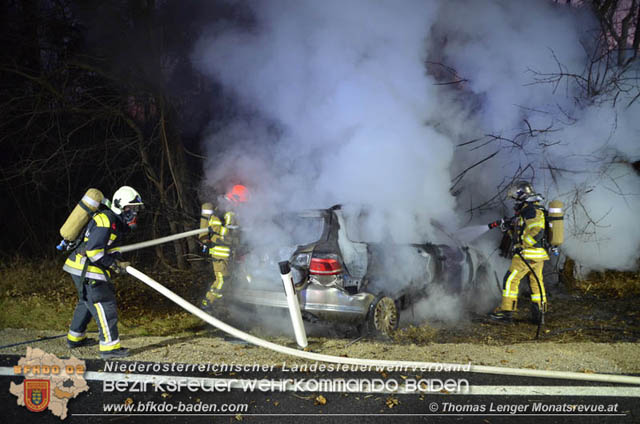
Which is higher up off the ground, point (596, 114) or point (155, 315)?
point (596, 114)

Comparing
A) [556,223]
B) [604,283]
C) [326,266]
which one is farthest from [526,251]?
[604,283]

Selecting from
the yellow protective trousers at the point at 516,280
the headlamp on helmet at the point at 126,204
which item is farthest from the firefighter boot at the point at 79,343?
the yellow protective trousers at the point at 516,280

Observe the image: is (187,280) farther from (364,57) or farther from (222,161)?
(364,57)

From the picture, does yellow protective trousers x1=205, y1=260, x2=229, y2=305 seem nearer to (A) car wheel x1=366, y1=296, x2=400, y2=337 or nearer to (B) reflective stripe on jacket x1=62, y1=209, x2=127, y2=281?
(B) reflective stripe on jacket x1=62, y1=209, x2=127, y2=281

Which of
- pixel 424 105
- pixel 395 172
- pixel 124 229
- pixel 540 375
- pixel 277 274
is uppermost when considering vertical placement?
pixel 424 105

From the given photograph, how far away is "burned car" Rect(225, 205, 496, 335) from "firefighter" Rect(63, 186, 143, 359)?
135 cm

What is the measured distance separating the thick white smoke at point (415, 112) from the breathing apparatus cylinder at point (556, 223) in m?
1.58

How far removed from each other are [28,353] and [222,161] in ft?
18.1

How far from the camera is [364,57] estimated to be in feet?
22.7

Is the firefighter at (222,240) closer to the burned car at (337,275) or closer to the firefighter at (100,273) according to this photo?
the burned car at (337,275)

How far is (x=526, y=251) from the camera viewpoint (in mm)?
5988

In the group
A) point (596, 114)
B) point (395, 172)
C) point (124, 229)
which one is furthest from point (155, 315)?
point (596, 114)

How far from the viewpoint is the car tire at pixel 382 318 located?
4914 mm

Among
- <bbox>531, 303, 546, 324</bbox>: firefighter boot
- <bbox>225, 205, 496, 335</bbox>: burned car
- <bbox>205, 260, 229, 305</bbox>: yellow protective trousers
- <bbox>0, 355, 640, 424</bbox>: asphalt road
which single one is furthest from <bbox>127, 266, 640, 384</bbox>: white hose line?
<bbox>531, 303, 546, 324</bbox>: firefighter boot
